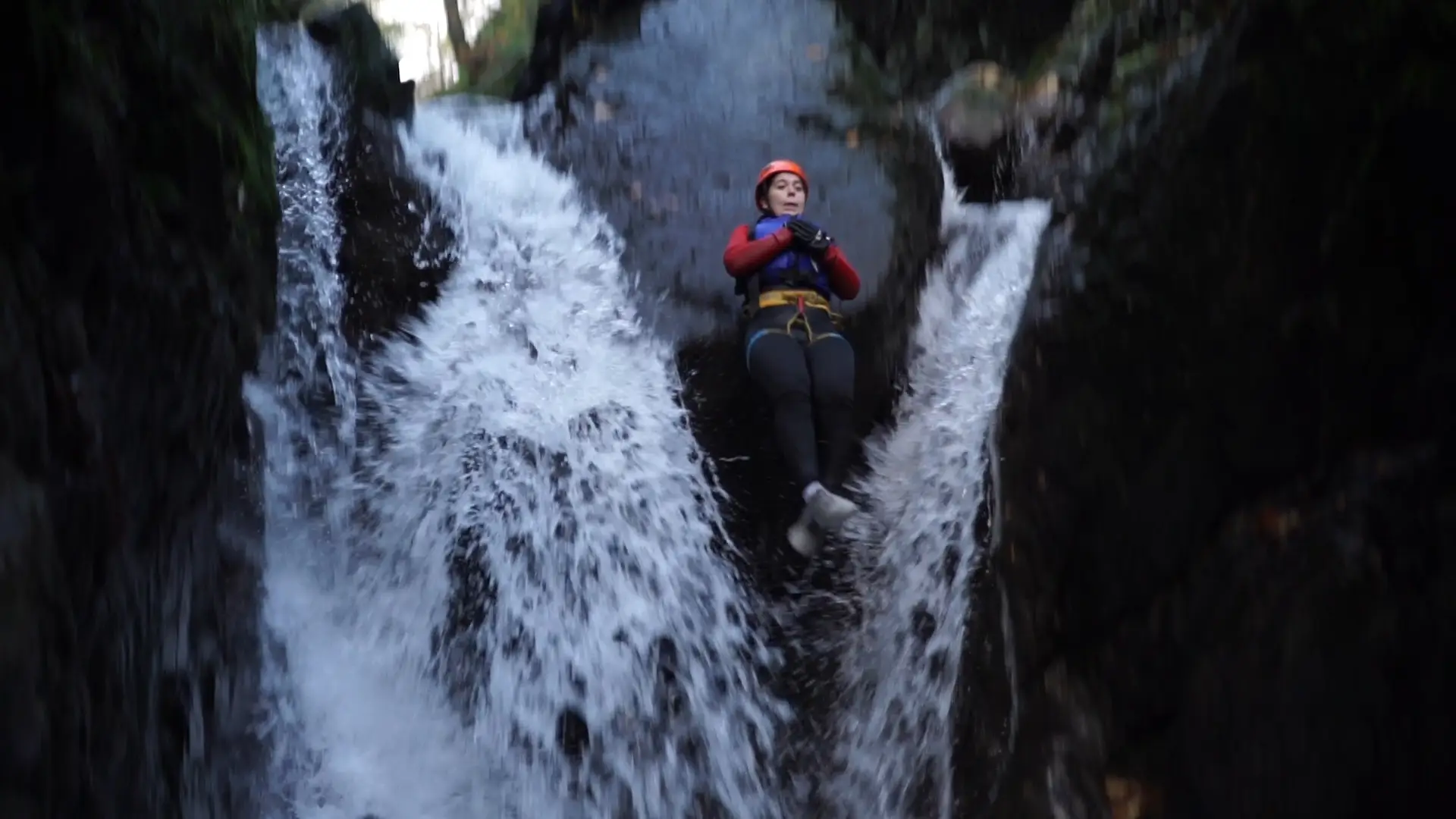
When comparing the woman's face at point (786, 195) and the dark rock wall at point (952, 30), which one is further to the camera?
the dark rock wall at point (952, 30)

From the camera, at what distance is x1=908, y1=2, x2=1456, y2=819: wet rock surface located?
217 cm

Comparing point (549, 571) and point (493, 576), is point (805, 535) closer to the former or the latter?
point (549, 571)

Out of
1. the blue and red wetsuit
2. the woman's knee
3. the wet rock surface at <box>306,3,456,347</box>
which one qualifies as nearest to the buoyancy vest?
the blue and red wetsuit

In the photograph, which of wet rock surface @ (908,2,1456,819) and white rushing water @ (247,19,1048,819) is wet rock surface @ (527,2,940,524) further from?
wet rock surface @ (908,2,1456,819)

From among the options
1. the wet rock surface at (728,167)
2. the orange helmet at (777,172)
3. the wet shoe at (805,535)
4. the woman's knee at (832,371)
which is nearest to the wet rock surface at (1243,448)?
the wet shoe at (805,535)

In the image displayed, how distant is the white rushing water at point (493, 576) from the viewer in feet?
15.3

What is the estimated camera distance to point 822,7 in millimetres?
8812

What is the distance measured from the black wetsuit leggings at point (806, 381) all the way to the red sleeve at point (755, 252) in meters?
0.26

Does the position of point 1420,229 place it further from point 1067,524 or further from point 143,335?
point 143,335

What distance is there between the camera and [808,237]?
547 cm

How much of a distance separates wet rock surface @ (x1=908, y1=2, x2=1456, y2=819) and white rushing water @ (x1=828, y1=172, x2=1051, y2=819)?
54 cm

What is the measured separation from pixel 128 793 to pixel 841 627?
3.32 m

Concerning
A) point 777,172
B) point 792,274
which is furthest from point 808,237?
point 777,172

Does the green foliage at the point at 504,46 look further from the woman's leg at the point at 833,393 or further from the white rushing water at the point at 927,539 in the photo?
the woman's leg at the point at 833,393
